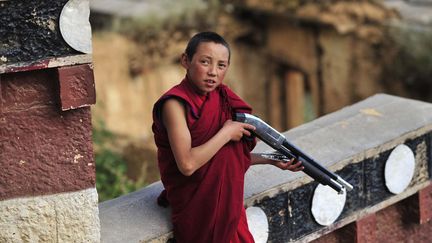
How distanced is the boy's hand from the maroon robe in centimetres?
3

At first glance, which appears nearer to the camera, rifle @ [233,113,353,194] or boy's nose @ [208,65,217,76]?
boy's nose @ [208,65,217,76]

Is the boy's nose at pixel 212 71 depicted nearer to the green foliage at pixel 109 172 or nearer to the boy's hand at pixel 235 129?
the boy's hand at pixel 235 129

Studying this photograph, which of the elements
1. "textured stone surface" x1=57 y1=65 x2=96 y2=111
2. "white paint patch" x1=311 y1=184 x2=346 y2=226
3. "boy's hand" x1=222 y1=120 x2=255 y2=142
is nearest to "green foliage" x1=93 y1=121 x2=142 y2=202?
"white paint patch" x1=311 y1=184 x2=346 y2=226

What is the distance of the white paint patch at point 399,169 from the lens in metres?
3.90

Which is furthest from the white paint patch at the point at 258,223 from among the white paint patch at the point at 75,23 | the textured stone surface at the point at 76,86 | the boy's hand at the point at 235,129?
the white paint patch at the point at 75,23

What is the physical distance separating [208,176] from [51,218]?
1.88ft

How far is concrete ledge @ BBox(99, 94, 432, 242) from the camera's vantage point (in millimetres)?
3197

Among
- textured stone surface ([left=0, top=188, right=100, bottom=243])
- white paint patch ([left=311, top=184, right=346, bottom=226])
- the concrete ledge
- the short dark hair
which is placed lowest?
white paint patch ([left=311, top=184, right=346, bottom=226])

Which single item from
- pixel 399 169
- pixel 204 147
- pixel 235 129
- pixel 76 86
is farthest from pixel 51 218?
pixel 399 169

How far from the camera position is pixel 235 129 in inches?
117

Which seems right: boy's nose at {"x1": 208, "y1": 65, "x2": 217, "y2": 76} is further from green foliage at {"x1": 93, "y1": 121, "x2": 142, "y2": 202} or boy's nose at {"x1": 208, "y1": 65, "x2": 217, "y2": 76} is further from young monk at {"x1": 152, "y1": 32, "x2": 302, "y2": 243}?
green foliage at {"x1": 93, "y1": 121, "x2": 142, "y2": 202}

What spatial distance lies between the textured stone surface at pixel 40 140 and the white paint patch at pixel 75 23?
13 cm

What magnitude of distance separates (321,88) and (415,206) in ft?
19.8

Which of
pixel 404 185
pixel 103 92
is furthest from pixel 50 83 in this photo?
pixel 103 92
